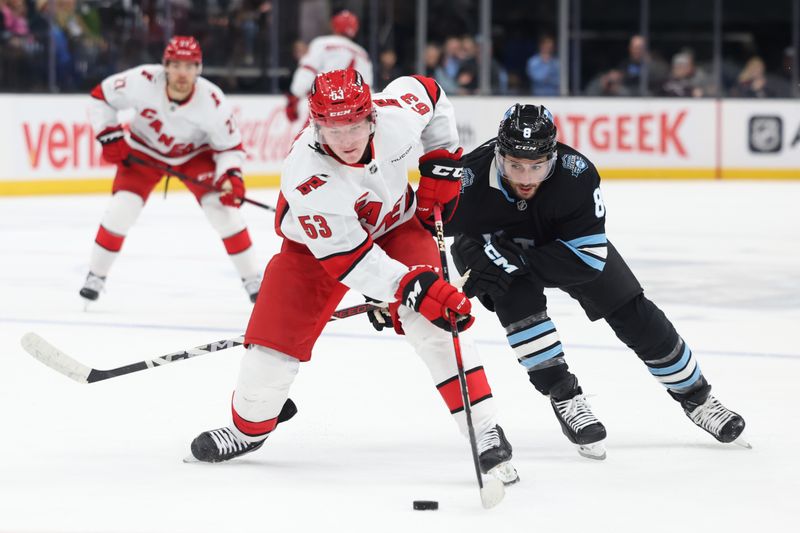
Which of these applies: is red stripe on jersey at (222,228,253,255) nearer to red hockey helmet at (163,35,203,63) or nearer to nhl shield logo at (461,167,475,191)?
red hockey helmet at (163,35,203,63)

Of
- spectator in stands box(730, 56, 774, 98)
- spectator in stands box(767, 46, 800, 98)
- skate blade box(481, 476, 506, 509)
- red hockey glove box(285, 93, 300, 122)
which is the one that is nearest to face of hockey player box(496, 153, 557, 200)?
skate blade box(481, 476, 506, 509)

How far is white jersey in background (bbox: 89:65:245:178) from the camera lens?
5852 millimetres

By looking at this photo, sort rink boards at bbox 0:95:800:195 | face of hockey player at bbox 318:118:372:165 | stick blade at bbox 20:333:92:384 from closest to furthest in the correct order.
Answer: face of hockey player at bbox 318:118:372:165, stick blade at bbox 20:333:92:384, rink boards at bbox 0:95:800:195

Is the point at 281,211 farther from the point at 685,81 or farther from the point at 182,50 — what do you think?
the point at 685,81

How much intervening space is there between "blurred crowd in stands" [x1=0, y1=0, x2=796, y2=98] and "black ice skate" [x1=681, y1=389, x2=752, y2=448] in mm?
7853

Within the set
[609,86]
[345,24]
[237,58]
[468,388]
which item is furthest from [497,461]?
[609,86]

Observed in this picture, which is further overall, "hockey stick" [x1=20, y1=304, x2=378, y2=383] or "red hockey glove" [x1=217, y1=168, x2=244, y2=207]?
"red hockey glove" [x1=217, y1=168, x2=244, y2=207]

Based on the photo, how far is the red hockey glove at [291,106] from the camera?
36.6ft

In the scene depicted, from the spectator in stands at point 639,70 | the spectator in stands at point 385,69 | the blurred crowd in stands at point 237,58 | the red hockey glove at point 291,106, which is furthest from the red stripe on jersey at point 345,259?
the spectator in stands at point 639,70

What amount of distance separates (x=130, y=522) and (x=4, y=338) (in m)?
2.42

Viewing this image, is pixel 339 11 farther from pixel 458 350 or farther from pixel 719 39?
pixel 458 350

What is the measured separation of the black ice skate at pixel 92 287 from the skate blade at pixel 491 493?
3152mm

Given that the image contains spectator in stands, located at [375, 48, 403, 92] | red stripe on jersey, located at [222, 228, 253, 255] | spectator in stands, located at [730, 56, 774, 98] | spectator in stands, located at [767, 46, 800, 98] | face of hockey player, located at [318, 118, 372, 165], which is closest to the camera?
face of hockey player, located at [318, 118, 372, 165]

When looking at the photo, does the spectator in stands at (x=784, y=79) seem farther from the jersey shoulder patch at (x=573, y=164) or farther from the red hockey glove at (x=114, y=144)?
the jersey shoulder patch at (x=573, y=164)
